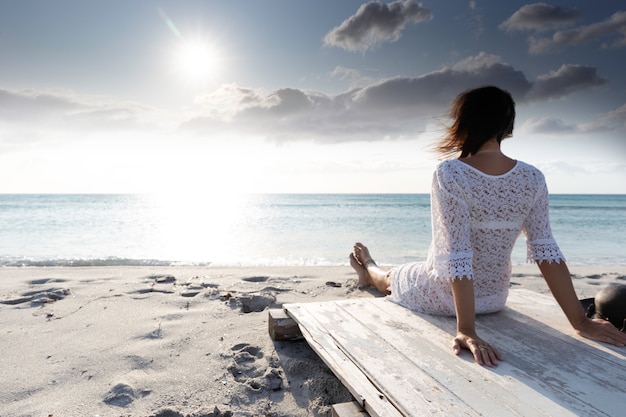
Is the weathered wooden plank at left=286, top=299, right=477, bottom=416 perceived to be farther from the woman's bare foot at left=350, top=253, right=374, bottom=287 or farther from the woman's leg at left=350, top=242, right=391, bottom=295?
the woman's bare foot at left=350, top=253, right=374, bottom=287

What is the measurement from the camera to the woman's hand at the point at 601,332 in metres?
2.32

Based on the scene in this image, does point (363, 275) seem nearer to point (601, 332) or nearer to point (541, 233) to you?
point (541, 233)

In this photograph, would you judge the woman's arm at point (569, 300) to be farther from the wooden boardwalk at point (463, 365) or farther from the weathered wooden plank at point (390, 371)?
the weathered wooden plank at point (390, 371)

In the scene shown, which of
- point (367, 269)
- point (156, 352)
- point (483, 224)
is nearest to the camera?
point (483, 224)

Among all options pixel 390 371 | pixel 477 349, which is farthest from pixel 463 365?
pixel 390 371

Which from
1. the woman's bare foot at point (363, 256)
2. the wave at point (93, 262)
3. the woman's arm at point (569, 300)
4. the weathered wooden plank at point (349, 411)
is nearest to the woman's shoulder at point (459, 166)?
the woman's arm at point (569, 300)

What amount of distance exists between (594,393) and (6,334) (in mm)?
3943

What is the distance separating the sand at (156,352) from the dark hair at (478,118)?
1.25 meters

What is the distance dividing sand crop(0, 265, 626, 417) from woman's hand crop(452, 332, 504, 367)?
11cm

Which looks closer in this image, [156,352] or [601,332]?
[601,332]

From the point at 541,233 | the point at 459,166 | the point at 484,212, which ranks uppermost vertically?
the point at 459,166

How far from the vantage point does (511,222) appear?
2.50m

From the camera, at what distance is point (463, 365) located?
2023 mm

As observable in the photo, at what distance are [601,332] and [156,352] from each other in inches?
114
